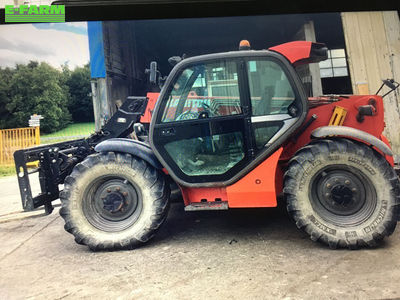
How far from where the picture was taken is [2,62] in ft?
14.3

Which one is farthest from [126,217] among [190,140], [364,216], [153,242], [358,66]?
[358,66]

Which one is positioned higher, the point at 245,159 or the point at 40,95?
the point at 40,95

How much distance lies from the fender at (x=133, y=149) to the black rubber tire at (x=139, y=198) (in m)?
0.05

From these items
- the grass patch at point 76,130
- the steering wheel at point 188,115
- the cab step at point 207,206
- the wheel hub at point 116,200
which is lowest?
the cab step at point 207,206

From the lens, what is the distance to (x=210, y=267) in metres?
2.32

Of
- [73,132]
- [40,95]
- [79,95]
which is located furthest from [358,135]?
[40,95]

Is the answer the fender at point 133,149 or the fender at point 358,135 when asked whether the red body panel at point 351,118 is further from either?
the fender at point 133,149

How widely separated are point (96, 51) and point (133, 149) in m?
4.92

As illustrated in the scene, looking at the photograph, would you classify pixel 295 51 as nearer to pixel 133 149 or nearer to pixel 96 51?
pixel 133 149

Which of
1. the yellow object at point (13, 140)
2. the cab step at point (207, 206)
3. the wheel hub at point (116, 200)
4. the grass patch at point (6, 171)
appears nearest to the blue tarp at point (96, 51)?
the yellow object at point (13, 140)

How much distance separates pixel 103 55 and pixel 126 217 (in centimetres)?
532

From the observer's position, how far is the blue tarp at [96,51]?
6.59 meters

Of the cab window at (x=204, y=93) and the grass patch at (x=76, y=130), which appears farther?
the grass patch at (x=76, y=130)

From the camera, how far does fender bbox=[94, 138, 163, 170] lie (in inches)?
111
